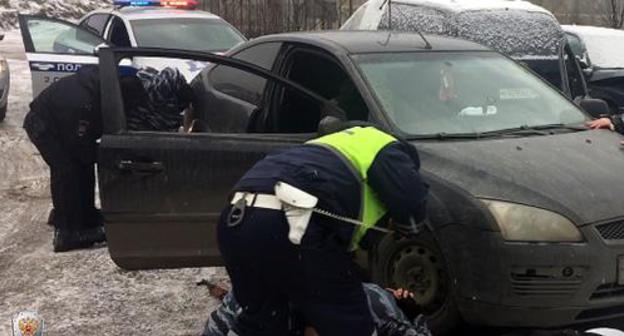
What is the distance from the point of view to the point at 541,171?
11.8 feet

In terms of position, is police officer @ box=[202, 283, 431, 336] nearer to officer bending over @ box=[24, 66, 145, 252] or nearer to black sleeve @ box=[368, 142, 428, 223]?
black sleeve @ box=[368, 142, 428, 223]

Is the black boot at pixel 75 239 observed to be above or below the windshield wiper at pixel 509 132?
below

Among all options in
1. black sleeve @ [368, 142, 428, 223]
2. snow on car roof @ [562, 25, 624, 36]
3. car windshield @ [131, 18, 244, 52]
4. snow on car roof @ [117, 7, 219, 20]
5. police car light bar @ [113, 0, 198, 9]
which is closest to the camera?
black sleeve @ [368, 142, 428, 223]

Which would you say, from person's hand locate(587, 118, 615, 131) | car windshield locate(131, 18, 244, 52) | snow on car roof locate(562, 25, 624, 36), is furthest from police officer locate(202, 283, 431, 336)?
snow on car roof locate(562, 25, 624, 36)

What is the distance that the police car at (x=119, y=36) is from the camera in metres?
9.16

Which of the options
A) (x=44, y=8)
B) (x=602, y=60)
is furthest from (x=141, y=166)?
(x=44, y=8)

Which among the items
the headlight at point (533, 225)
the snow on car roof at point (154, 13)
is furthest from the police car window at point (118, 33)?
the headlight at point (533, 225)

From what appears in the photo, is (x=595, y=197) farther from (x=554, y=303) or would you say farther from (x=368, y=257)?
(x=368, y=257)

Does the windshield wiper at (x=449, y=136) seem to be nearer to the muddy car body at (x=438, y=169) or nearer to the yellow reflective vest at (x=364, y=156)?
the muddy car body at (x=438, y=169)

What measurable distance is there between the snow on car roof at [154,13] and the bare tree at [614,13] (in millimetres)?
11922

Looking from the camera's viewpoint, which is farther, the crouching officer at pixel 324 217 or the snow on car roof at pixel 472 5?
the snow on car roof at pixel 472 5

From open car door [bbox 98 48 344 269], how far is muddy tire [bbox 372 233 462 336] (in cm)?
79

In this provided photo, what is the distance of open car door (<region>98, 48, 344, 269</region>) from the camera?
→ 13.3ft

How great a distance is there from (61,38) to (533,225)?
24.4ft
